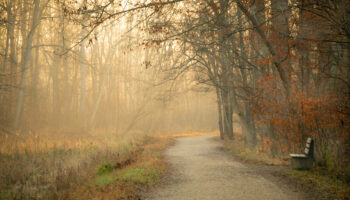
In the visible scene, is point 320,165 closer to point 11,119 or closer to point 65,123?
point 11,119

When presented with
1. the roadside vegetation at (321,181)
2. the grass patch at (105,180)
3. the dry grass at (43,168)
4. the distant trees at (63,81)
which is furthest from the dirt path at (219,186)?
the distant trees at (63,81)

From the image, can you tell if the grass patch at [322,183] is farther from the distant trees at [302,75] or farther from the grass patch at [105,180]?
the grass patch at [105,180]

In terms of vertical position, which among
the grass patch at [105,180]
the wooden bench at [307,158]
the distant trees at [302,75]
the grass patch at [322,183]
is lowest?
the grass patch at [322,183]

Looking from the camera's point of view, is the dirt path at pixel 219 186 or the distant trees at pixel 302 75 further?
the distant trees at pixel 302 75

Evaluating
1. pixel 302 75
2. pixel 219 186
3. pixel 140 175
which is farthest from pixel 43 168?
pixel 302 75

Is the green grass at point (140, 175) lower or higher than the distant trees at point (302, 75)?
lower

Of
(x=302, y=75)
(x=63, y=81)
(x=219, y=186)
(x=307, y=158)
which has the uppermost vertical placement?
(x=63, y=81)

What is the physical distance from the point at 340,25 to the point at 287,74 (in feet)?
13.1

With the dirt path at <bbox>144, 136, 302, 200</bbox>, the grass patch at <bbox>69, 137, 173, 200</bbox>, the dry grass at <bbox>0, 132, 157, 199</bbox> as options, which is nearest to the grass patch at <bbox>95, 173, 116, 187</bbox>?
the grass patch at <bbox>69, 137, 173, 200</bbox>

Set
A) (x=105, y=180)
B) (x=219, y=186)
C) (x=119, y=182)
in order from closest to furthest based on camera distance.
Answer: (x=219, y=186)
(x=119, y=182)
(x=105, y=180)

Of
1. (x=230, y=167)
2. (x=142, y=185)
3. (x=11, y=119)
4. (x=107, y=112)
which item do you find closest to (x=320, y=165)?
(x=230, y=167)

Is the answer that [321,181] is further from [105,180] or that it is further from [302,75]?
[105,180]

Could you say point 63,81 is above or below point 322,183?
above

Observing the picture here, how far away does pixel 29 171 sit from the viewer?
31.1 feet
